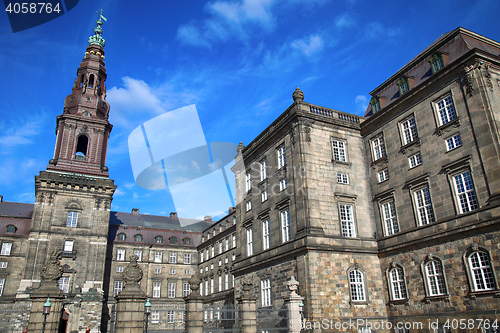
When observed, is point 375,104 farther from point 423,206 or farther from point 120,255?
point 120,255

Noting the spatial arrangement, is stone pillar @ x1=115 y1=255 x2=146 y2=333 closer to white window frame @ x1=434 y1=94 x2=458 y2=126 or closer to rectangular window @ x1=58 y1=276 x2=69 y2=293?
white window frame @ x1=434 y1=94 x2=458 y2=126

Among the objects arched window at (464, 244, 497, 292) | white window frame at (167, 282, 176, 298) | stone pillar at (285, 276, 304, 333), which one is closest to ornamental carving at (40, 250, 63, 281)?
stone pillar at (285, 276, 304, 333)

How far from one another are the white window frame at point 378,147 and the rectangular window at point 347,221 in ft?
15.7

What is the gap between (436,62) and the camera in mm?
24875

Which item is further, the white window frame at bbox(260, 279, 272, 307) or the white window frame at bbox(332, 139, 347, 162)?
the white window frame at bbox(332, 139, 347, 162)

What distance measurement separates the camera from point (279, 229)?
92.4 feet

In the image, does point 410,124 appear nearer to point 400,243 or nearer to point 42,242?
point 400,243

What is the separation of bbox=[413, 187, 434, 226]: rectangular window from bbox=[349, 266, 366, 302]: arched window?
541 cm

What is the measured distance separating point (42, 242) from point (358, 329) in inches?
1737

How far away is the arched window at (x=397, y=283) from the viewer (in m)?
24.5

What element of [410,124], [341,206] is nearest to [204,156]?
[341,206]

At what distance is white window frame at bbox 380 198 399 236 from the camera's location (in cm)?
2625

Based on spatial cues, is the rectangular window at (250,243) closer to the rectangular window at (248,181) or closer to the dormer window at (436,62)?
the rectangular window at (248,181)

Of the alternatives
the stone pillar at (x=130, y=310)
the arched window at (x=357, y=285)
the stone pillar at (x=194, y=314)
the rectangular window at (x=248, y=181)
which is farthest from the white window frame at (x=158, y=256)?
the stone pillar at (x=130, y=310)
